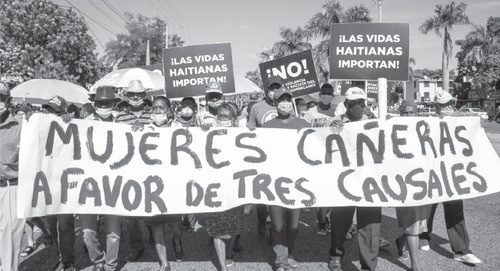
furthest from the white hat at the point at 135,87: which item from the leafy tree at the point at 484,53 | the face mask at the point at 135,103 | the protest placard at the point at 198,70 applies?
the leafy tree at the point at 484,53

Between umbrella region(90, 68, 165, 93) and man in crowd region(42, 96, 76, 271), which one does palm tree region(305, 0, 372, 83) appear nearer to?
umbrella region(90, 68, 165, 93)

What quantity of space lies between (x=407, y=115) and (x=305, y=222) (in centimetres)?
251

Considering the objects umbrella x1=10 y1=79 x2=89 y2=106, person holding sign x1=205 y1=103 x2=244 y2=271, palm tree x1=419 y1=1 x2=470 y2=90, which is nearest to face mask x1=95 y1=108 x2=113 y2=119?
person holding sign x1=205 y1=103 x2=244 y2=271

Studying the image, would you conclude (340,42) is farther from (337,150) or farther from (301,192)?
(301,192)

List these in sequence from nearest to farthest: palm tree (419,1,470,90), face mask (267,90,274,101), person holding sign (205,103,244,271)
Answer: person holding sign (205,103,244,271) → face mask (267,90,274,101) → palm tree (419,1,470,90)

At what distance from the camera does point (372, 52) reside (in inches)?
228

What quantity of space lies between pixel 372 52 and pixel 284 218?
9.47 ft

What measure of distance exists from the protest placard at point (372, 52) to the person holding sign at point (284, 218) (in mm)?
1759

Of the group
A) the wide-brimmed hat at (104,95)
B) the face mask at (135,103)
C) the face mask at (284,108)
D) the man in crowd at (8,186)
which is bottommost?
the man in crowd at (8,186)

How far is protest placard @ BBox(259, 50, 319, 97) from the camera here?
22.1 ft

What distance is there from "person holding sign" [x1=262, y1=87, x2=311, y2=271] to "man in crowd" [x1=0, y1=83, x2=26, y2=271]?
2478 millimetres

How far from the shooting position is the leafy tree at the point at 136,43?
183ft

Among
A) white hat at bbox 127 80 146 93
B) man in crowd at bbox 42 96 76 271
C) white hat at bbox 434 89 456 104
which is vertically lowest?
man in crowd at bbox 42 96 76 271

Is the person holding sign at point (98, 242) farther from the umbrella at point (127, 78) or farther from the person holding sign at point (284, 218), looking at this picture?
the umbrella at point (127, 78)
